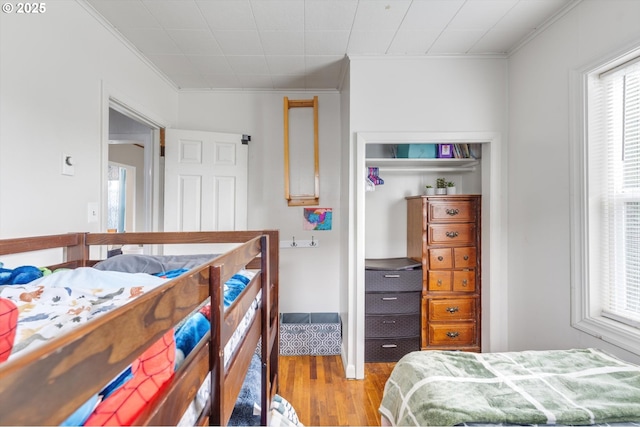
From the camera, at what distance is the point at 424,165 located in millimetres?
2572

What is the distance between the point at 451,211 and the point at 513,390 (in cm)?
149

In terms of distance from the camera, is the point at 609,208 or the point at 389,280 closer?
the point at 609,208

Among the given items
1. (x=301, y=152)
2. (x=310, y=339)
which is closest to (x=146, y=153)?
(x=301, y=152)

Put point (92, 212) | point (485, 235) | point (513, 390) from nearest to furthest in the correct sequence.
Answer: point (513, 390)
point (92, 212)
point (485, 235)

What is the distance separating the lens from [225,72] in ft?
7.93

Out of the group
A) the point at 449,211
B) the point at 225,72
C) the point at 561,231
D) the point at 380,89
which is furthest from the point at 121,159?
the point at 561,231

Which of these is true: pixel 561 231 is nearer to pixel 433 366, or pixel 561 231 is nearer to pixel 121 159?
pixel 433 366

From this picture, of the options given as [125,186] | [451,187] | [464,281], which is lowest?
[464,281]

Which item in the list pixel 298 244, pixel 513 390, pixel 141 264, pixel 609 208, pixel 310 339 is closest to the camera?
pixel 513 390

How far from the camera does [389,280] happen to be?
2297 mm

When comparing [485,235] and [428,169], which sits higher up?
[428,169]

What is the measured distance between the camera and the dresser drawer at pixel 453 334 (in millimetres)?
2303

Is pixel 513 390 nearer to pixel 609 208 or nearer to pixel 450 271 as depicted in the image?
pixel 609 208

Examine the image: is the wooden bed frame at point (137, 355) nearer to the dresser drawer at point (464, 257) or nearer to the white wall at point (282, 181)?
the white wall at point (282, 181)
